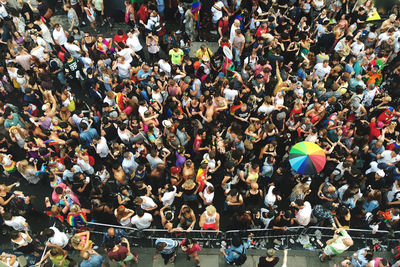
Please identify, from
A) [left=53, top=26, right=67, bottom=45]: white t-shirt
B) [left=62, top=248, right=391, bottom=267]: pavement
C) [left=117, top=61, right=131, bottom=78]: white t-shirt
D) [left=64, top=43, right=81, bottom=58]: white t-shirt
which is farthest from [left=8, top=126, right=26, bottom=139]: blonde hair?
[left=53, top=26, right=67, bottom=45]: white t-shirt

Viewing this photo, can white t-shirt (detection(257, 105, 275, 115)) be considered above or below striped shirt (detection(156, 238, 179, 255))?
above

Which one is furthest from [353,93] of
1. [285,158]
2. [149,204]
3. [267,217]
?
[149,204]

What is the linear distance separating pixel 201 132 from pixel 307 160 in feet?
9.66

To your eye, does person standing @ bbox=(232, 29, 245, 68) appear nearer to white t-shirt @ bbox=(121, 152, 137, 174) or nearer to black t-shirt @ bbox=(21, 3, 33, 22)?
white t-shirt @ bbox=(121, 152, 137, 174)

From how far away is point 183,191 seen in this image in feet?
31.3

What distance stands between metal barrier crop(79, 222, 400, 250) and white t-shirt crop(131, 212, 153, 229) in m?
0.42

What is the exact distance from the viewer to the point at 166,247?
8078 millimetres

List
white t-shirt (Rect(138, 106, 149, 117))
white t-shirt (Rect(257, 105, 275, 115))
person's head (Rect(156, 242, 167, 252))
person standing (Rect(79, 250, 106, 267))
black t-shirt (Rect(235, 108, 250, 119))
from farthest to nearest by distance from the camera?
black t-shirt (Rect(235, 108, 250, 119)) → white t-shirt (Rect(257, 105, 275, 115)) → white t-shirt (Rect(138, 106, 149, 117)) → person's head (Rect(156, 242, 167, 252)) → person standing (Rect(79, 250, 106, 267))

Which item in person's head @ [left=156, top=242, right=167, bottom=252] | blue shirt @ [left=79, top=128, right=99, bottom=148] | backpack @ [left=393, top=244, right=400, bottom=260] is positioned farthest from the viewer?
blue shirt @ [left=79, top=128, right=99, bottom=148]

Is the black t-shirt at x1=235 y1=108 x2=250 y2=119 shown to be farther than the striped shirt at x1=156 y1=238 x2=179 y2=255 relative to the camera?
Yes

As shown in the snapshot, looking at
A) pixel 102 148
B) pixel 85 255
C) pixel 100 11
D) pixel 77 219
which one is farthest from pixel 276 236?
pixel 100 11

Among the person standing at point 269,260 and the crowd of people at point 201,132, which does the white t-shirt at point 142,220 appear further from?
the person standing at point 269,260

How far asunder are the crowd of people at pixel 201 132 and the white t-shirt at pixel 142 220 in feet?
0.11

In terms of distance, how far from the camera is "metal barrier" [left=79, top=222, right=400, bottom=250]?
356 inches
